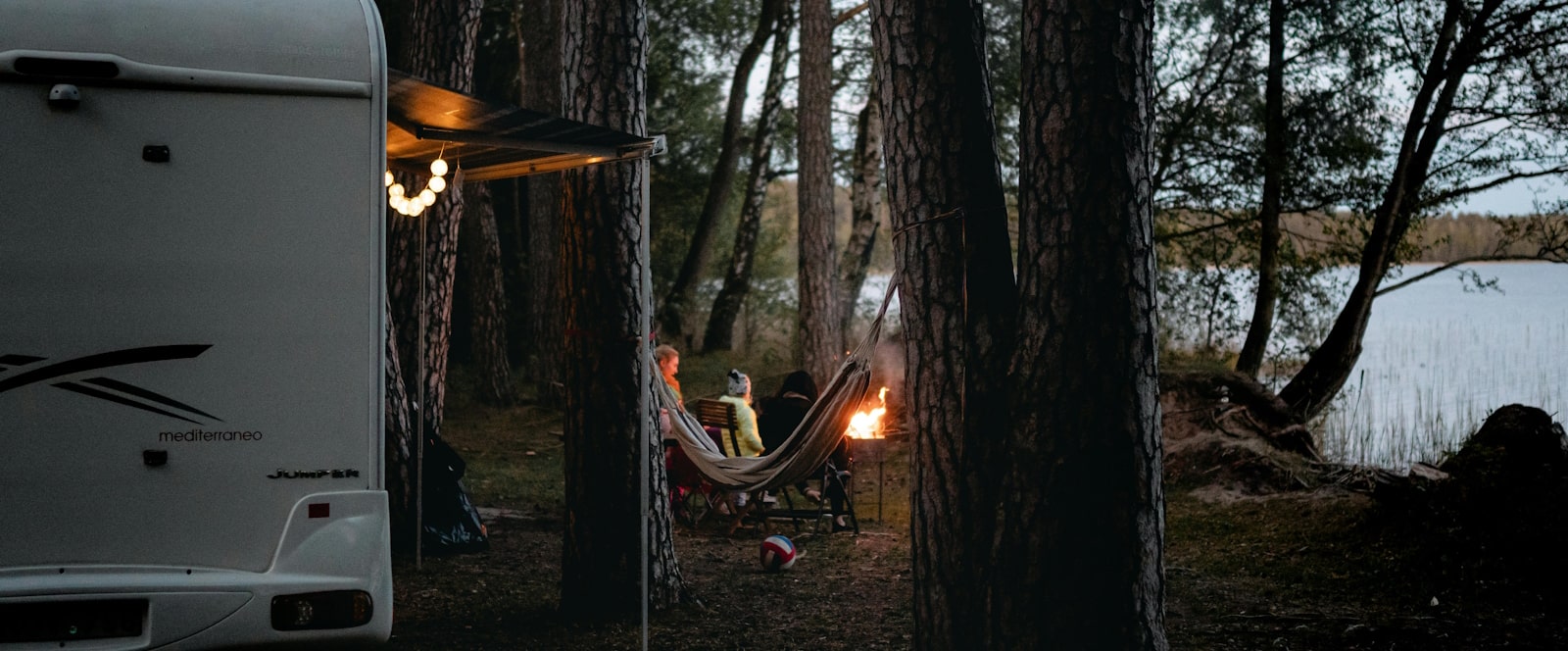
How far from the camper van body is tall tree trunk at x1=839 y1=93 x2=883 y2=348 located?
10.8 metres

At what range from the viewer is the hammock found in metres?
6.09

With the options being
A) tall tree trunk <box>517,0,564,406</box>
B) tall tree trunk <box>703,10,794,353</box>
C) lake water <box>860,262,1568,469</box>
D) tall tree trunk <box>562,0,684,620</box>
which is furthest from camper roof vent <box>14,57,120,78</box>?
tall tree trunk <box>703,10,794,353</box>

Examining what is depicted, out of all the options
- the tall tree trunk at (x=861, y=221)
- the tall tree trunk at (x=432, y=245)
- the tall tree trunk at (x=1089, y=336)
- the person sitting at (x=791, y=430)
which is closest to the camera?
the tall tree trunk at (x=1089, y=336)

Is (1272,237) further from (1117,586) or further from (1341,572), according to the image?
(1117,586)

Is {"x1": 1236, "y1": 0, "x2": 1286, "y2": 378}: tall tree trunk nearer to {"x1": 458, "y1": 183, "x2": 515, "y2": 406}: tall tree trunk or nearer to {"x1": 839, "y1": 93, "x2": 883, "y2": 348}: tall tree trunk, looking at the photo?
{"x1": 839, "y1": 93, "x2": 883, "y2": 348}: tall tree trunk

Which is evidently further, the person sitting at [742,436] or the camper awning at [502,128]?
the person sitting at [742,436]

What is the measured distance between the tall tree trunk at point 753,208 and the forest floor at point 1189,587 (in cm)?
1006

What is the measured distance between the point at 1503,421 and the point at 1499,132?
178 inches

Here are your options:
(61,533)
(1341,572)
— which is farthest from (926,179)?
(1341,572)

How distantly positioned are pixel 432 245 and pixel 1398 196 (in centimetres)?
702

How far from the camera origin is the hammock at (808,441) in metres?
6.09

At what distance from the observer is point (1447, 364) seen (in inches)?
479

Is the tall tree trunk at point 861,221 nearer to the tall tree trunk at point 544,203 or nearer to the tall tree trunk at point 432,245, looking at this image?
the tall tree trunk at point 544,203

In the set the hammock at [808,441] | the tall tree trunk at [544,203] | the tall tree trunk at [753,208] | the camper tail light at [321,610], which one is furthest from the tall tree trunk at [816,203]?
the camper tail light at [321,610]
